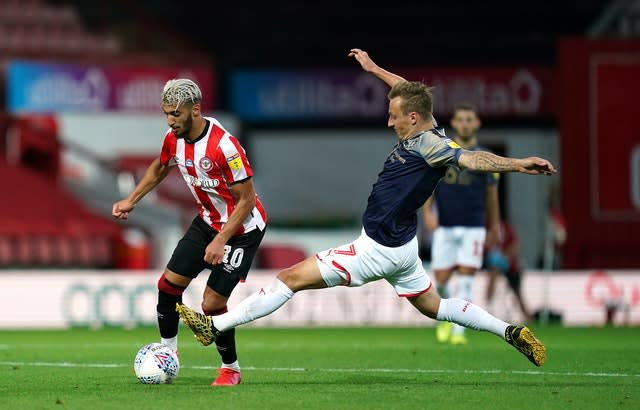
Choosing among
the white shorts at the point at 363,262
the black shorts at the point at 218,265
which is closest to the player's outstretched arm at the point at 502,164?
the white shorts at the point at 363,262

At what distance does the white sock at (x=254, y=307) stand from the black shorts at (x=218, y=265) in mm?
211

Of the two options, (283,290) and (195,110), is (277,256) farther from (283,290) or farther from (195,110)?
(195,110)

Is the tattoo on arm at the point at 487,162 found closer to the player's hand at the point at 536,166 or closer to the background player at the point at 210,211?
the player's hand at the point at 536,166

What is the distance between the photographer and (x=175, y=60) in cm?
2342

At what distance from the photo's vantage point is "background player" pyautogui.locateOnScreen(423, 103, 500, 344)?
1217 cm

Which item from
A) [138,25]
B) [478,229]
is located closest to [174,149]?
[478,229]

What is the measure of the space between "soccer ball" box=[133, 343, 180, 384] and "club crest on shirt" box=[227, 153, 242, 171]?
4.07 ft

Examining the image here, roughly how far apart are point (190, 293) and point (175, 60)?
27.2 ft

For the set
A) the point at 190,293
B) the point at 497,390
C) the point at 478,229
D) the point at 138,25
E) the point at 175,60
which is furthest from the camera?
the point at 138,25

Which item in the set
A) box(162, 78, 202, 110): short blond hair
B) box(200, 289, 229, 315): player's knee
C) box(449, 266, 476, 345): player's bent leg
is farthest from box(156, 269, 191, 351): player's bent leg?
box(449, 266, 476, 345): player's bent leg

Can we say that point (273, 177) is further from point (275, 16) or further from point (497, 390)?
point (497, 390)

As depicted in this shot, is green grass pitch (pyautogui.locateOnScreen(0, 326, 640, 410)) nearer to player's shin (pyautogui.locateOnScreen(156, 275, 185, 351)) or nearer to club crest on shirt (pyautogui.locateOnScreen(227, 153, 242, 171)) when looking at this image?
player's shin (pyautogui.locateOnScreen(156, 275, 185, 351))

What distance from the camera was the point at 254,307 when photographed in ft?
26.7

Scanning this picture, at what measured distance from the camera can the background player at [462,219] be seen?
12172mm
